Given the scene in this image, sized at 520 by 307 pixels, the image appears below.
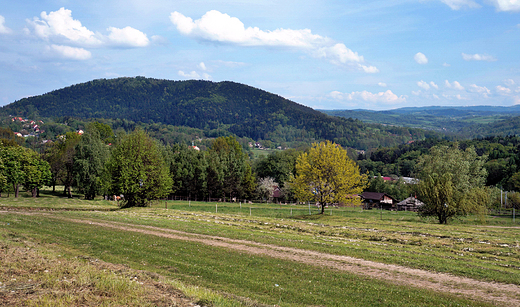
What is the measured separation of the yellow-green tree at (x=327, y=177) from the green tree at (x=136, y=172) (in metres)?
19.6

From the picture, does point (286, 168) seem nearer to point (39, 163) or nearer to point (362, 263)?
point (39, 163)

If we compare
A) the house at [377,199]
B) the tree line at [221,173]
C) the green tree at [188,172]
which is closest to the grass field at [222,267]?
the tree line at [221,173]

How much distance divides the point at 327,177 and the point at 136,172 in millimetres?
25571

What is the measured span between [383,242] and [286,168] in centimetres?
8679

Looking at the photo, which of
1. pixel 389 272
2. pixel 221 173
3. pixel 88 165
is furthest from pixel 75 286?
pixel 221 173

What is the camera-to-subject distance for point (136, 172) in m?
48.4

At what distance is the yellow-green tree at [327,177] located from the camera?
47.6 m

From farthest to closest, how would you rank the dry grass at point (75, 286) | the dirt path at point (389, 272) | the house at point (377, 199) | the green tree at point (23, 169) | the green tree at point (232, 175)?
the house at point (377, 199), the green tree at point (232, 175), the green tree at point (23, 169), the dirt path at point (389, 272), the dry grass at point (75, 286)

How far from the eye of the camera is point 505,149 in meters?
168

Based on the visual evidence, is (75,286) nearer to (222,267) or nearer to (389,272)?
(222,267)

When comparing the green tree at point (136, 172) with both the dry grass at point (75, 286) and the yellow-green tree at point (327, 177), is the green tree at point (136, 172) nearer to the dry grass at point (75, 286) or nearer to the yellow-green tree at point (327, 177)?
the yellow-green tree at point (327, 177)

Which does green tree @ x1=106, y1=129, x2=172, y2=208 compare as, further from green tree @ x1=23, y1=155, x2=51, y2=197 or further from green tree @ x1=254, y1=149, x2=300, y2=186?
green tree @ x1=254, y1=149, x2=300, y2=186

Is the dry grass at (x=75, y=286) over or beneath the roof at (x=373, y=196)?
over

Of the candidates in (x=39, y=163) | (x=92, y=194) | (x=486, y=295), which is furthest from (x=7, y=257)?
(x=39, y=163)
